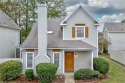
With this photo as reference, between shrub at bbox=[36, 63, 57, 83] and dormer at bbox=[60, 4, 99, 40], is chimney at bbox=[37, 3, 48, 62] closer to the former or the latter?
shrub at bbox=[36, 63, 57, 83]

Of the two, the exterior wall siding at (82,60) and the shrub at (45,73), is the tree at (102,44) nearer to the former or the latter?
the exterior wall siding at (82,60)

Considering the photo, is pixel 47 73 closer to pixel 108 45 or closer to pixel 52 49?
pixel 52 49

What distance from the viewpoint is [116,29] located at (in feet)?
153

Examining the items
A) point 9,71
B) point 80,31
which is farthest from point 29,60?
point 80,31

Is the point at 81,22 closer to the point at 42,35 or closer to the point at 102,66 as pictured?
the point at 42,35

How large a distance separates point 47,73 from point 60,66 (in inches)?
149

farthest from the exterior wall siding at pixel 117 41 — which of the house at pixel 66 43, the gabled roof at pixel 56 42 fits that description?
the gabled roof at pixel 56 42

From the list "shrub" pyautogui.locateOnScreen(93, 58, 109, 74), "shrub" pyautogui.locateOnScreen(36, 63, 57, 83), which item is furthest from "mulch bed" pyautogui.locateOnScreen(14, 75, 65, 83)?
"shrub" pyautogui.locateOnScreen(93, 58, 109, 74)

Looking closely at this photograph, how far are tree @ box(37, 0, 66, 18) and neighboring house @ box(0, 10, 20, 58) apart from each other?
1030 centimetres

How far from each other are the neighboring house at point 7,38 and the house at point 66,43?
17.0ft

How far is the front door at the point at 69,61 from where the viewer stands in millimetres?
21312

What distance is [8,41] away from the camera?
27.4 m

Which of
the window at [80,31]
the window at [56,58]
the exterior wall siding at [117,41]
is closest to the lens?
the window at [56,58]

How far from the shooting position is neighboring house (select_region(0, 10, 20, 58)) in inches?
992
